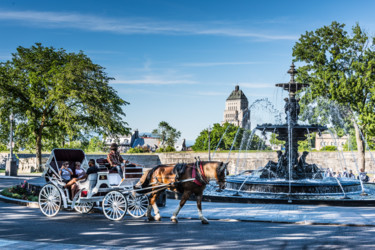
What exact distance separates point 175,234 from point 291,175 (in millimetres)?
11797

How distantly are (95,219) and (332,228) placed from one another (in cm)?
638

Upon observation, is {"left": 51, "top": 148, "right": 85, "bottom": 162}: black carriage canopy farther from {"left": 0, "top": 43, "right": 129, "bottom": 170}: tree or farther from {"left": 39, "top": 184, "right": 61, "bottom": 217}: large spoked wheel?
{"left": 0, "top": 43, "right": 129, "bottom": 170}: tree

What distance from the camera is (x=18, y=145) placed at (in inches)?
1660

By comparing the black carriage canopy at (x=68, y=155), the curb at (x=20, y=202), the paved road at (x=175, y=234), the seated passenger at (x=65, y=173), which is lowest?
the paved road at (x=175, y=234)

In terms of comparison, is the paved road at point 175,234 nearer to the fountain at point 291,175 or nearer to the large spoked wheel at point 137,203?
the large spoked wheel at point 137,203

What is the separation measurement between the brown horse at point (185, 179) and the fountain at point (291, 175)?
6915 millimetres

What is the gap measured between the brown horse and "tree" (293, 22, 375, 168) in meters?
32.5

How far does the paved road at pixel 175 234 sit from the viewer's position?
8.68 metres

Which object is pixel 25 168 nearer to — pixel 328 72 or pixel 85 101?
pixel 85 101

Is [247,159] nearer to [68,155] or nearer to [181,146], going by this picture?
[68,155]

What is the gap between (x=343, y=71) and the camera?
43.1 m

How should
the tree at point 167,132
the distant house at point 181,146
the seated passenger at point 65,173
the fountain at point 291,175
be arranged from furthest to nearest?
the distant house at point 181,146 < the tree at point 167,132 < the fountain at point 291,175 < the seated passenger at point 65,173

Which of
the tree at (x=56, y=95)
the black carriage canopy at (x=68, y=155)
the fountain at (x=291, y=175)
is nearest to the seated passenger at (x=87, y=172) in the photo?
the black carriage canopy at (x=68, y=155)

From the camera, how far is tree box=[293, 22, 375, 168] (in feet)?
133
